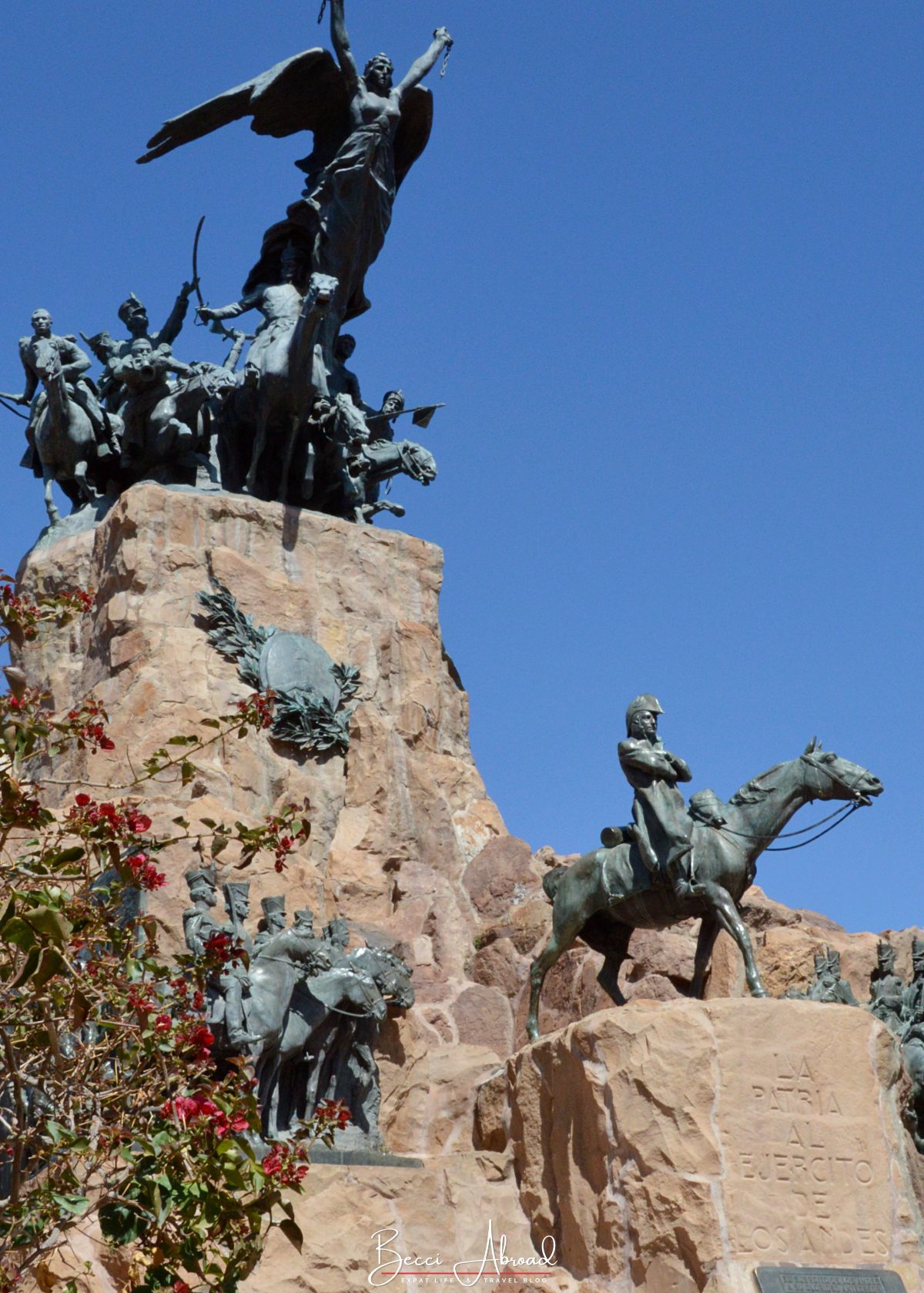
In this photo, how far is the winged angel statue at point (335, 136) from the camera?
23.2 meters

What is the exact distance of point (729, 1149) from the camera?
1276 centimetres

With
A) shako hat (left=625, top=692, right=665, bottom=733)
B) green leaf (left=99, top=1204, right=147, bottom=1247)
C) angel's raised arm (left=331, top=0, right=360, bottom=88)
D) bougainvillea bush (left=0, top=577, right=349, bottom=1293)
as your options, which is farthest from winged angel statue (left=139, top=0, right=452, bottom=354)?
green leaf (left=99, top=1204, right=147, bottom=1247)

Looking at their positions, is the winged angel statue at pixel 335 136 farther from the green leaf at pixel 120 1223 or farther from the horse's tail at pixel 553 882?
the green leaf at pixel 120 1223

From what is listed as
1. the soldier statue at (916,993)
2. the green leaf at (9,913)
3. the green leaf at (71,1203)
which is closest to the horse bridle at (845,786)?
the soldier statue at (916,993)

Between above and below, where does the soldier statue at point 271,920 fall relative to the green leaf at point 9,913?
above

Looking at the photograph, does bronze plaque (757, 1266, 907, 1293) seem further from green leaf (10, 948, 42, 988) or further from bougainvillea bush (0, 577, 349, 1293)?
green leaf (10, 948, 42, 988)

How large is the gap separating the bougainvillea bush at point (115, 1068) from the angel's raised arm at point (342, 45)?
1551 centimetres

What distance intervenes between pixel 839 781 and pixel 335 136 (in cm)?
1301

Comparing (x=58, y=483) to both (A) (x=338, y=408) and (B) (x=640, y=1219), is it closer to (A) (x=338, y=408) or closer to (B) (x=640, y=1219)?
(A) (x=338, y=408)

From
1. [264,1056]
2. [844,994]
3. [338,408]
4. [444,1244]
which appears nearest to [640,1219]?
[444,1244]

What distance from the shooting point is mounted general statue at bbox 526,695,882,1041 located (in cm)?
1461

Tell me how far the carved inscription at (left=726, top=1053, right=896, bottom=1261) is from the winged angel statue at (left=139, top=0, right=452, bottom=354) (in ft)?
40.5

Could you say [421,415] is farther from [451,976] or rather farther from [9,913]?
[9,913]

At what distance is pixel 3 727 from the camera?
8312 mm
